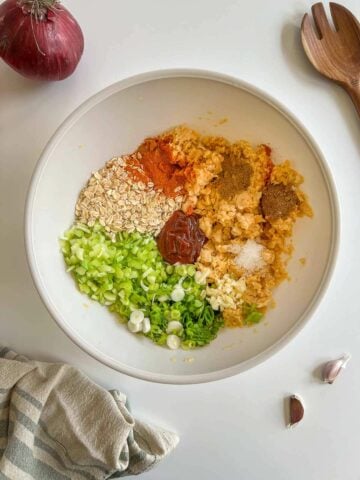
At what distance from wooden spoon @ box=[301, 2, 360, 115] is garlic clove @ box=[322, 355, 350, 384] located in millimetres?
630

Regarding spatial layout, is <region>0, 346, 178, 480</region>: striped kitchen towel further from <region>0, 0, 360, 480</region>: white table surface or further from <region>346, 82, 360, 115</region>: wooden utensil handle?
<region>346, 82, 360, 115</region>: wooden utensil handle

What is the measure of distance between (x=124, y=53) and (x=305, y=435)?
43.7 inches

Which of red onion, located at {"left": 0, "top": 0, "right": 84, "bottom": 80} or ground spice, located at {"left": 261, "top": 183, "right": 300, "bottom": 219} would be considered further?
ground spice, located at {"left": 261, "top": 183, "right": 300, "bottom": 219}

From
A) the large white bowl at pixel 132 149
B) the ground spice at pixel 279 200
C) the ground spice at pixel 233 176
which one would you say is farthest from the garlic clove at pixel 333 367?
the ground spice at pixel 233 176

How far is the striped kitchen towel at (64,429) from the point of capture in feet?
4.32

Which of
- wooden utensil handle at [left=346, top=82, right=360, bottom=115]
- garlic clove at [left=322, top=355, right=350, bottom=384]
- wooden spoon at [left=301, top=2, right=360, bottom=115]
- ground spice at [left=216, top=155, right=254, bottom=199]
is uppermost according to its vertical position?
wooden spoon at [left=301, top=2, right=360, bottom=115]

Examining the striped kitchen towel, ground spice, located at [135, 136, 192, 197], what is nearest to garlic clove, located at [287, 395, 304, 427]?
the striped kitchen towel

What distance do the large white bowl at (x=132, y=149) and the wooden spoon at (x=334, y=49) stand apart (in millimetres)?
181

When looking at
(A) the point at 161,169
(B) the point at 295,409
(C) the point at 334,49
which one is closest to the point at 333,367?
(B) the point at 295,409

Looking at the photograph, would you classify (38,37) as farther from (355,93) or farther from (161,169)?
(355,93)

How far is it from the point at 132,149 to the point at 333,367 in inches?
30.2

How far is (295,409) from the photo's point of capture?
1375 mm

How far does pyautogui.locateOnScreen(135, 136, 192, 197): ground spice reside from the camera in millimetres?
1321

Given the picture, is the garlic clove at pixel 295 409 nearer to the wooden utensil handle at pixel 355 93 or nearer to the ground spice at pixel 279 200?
the ground spice at pixel 279 200
